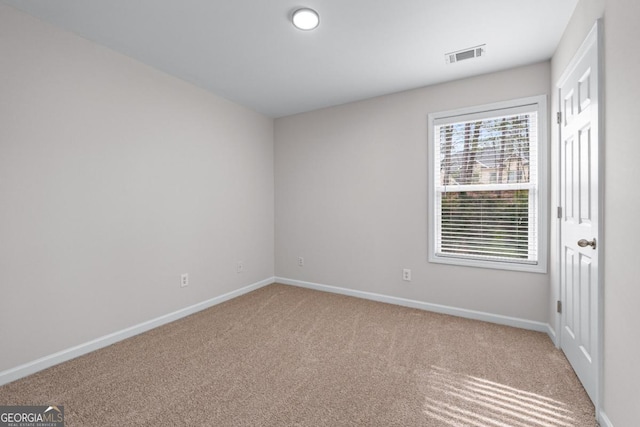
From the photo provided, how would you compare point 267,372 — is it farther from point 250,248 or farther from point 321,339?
point 250,248

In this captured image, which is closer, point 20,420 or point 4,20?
point 20,420

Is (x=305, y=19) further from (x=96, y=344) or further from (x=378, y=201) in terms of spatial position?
(x=96, y=344)

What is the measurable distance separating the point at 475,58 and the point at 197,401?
3.38 meters

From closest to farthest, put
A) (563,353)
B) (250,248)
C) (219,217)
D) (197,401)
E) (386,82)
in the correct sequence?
(197,401)
(563,353)
(386,82)
(219,217)
(250,248)

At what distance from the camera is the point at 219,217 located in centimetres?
348

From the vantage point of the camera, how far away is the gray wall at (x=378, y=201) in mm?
2820

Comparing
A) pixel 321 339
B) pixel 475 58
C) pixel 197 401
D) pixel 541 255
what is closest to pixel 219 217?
pixel 321 339

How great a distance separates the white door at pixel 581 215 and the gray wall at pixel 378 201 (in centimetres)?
60

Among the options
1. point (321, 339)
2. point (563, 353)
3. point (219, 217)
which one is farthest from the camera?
point (219, 217)

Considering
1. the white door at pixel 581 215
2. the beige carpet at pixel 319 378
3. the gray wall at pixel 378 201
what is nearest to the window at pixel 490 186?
the gray wall at pixel 378 201

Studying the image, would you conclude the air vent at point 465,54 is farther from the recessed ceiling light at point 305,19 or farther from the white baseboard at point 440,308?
the white baseboard at point 440,308

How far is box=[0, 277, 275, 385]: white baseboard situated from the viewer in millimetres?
1926

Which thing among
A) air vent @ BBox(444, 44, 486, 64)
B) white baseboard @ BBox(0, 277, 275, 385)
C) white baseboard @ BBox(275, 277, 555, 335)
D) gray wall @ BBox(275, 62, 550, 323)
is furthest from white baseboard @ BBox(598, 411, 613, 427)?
white baseboard @ BBox(0, 277, 275, 385)

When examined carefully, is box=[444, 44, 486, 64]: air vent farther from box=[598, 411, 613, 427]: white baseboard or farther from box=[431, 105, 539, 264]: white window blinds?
box=[598, 411, 613, 427]: white baseboard
